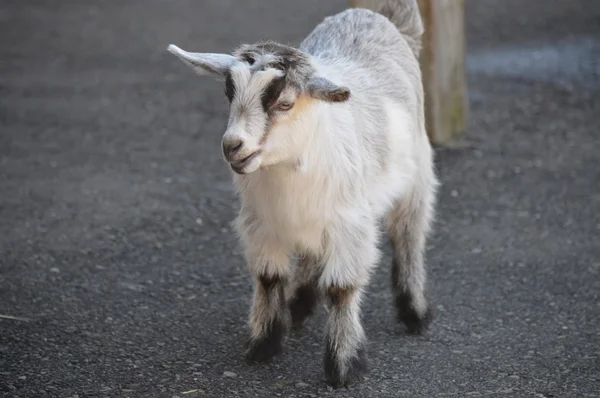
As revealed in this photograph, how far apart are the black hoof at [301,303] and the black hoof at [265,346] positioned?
40 centimetres

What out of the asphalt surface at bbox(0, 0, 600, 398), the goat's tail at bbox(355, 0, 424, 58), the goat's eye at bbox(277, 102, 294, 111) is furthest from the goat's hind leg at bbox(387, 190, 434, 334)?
the goat's eye at bbox(277, 102, 294, 111)

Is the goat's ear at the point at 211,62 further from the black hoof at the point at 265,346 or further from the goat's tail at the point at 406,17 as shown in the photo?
the goat's tail at the point at 406,17

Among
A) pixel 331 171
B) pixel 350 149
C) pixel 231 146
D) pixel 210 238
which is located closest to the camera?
pixel 231 146

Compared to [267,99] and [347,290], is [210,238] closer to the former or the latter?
[347,290]

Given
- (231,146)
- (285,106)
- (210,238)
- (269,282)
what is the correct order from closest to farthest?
(231,146) → (285,106) → (269,282) → (210,238)

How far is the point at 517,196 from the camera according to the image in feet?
24.5

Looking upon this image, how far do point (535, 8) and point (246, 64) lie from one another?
9.38 meters

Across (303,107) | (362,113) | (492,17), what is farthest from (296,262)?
(492,17)

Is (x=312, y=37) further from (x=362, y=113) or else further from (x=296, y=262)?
(x=296, y=262)

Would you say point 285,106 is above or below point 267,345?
above

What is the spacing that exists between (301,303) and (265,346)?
522mm

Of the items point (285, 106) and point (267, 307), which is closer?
point (285, 106)

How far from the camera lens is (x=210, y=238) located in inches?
263

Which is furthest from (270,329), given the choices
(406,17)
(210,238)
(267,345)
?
(406,17)
